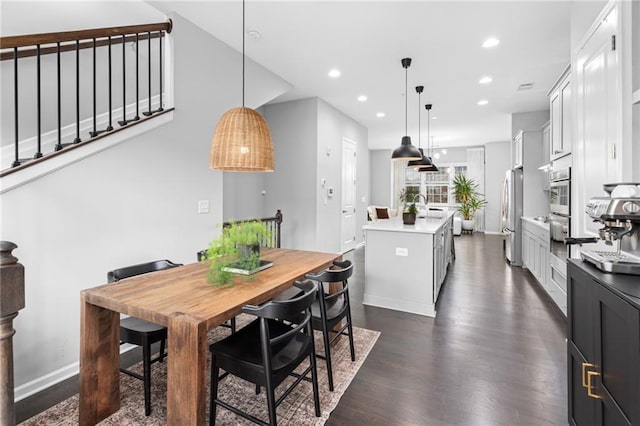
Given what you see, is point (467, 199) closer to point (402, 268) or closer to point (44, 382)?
point (402, 268)

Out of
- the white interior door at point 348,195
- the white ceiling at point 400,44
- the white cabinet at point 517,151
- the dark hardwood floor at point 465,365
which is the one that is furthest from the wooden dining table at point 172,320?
the white cabinet at point 517,151

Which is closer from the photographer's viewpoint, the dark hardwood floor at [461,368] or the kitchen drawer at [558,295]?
the dark hardwood floor at [461,368]

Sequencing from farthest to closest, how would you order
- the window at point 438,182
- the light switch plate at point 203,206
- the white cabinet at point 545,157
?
the window at point 438,182 < the white cabinet at point 545,157 < the light switch plate at point 203,206

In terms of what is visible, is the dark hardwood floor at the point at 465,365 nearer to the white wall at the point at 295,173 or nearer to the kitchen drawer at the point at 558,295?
the kitchen drawer at the point at 558,295

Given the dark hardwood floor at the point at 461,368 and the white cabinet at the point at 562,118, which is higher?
the white cabinet at the point at 562,118

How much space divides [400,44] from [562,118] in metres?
2.10

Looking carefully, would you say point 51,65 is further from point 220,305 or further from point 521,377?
point 521,377

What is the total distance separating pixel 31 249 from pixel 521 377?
11.7 feet

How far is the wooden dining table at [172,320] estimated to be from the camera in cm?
135

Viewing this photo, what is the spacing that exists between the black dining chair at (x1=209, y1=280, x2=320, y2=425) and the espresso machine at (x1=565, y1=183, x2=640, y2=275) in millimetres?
1371

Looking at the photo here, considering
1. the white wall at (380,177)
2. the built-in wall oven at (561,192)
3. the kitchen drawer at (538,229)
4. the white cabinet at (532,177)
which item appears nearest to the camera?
the built-in wall oven at (561,192)

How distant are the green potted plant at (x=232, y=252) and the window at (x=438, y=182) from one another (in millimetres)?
9073

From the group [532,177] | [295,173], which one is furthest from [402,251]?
[532,177]

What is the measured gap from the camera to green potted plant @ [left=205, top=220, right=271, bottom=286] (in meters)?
1.88
